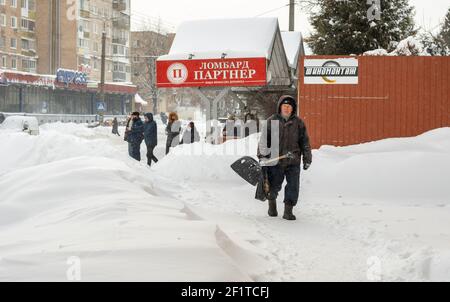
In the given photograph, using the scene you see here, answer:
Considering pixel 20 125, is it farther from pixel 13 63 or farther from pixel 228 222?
pixel 13 63

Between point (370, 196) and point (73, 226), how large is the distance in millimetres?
6093

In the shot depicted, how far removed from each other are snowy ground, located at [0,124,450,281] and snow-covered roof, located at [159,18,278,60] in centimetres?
563

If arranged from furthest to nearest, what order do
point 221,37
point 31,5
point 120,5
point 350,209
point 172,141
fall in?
1. point 120,5
2. point 31,5
3. point 221,37
4. point 172,141
5. point 350,209

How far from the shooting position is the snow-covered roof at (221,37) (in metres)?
17.7

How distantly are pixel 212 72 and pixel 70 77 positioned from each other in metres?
42.4

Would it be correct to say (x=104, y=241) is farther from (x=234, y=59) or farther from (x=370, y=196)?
(x=234, y=59)

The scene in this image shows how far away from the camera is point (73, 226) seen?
18.2 ft

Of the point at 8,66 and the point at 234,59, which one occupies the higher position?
the point at 8,66

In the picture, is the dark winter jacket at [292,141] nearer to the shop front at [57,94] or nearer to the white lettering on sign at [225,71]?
the white lettering on sign at [225,71]

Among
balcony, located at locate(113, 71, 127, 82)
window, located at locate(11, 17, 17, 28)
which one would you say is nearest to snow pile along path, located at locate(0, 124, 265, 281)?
window, located at locate(11, 17, 17, 28)

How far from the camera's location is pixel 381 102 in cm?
1316

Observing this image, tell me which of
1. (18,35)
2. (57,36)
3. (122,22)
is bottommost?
(18,35)

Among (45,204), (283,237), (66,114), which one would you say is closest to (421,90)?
(283,237)

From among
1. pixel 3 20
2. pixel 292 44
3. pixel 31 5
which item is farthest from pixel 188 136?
pixel 31 5
